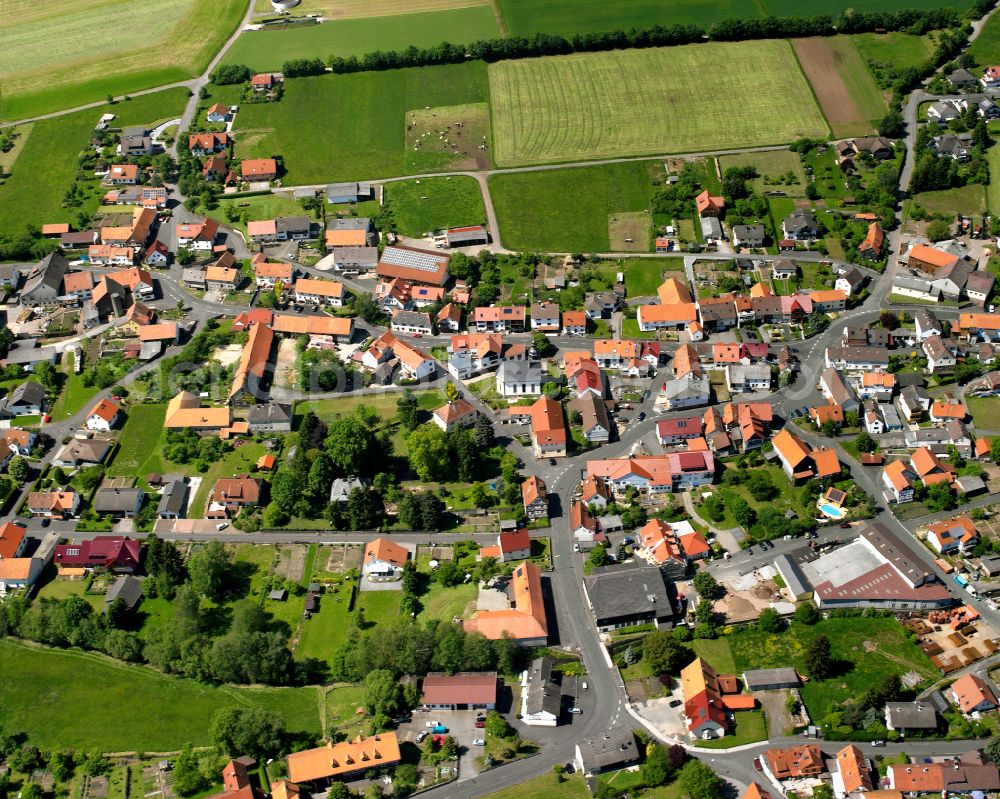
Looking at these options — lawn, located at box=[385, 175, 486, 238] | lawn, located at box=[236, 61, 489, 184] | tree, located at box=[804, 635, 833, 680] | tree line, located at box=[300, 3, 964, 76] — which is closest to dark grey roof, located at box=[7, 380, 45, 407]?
lawn, located at box=[385, 175, 486, 238]

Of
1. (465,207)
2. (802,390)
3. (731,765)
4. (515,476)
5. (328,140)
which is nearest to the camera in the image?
(731,765)

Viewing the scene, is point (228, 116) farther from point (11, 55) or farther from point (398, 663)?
point (398, 663)

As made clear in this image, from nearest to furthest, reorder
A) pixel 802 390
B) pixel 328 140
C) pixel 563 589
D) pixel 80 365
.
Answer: pixel 563 589, pixel 802 390, pixel 80 365, pixel 328 140

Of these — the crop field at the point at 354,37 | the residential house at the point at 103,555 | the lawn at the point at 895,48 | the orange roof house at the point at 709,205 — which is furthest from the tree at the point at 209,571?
the lawn at the point at 895,48

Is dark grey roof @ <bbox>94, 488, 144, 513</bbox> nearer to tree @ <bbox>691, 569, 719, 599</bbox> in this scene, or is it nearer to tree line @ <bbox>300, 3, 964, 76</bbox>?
tree @ <bbox>691, 569, 719, 599</bbox>

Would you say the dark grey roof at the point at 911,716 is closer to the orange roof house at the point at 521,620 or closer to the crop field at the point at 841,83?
the orange roof house at the point at 521,620

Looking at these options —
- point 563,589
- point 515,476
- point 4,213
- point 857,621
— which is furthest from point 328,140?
point 857,621
